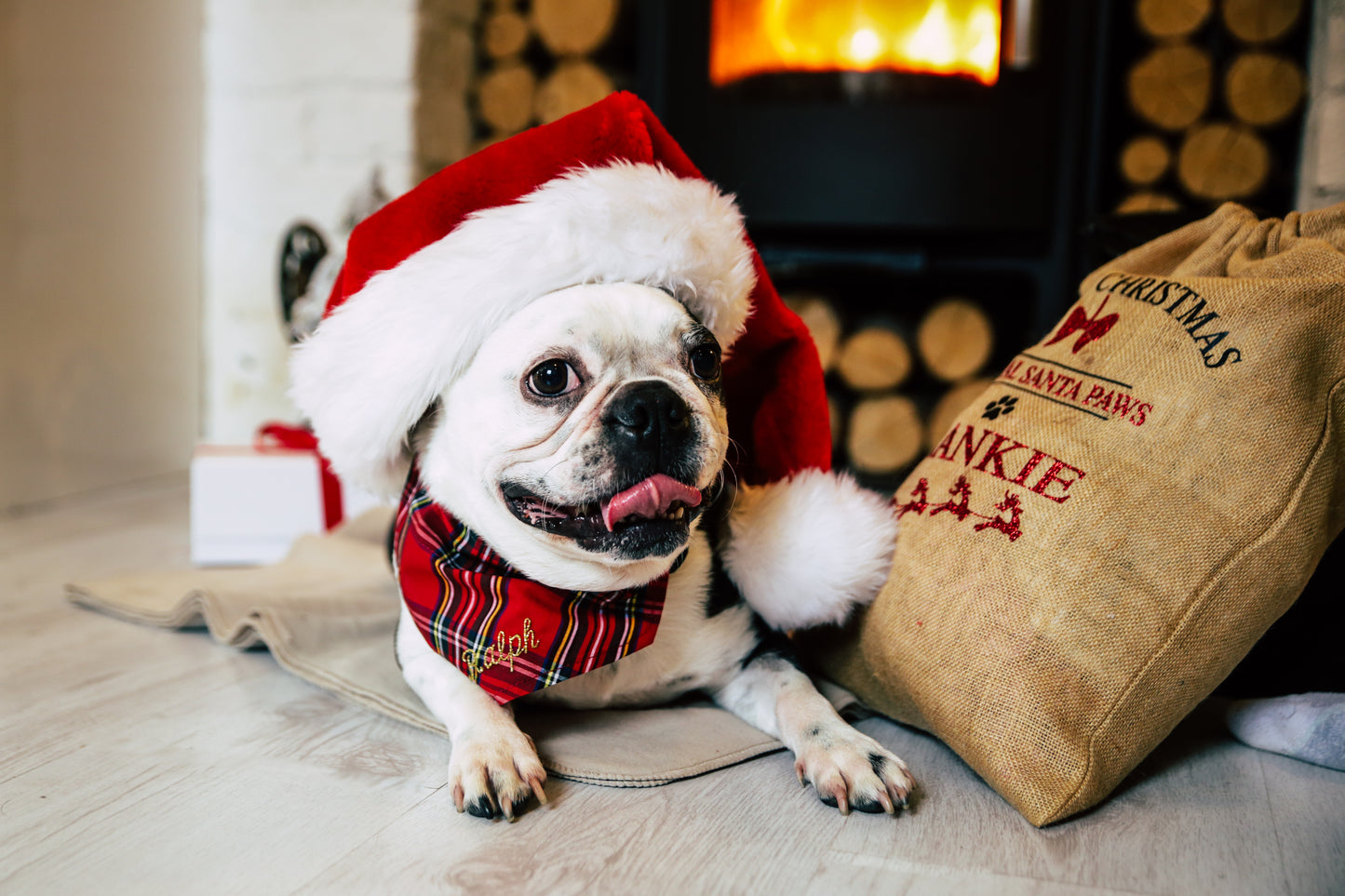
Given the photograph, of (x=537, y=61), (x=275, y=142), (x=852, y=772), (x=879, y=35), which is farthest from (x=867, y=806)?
(x=275, y=142)

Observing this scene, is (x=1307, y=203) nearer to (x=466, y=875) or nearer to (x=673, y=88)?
(x=673, y=88)

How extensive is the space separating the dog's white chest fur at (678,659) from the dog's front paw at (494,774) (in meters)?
0.16

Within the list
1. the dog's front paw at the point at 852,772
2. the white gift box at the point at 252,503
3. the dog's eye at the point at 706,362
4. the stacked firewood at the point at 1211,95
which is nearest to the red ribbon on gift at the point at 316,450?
the white gift box at the point at 252,503

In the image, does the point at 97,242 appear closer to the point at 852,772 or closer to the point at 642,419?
the point at 642,419

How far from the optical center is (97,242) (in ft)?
9.37

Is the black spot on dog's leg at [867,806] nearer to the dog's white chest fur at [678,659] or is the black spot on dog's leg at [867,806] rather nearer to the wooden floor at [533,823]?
the wooden floor at [533,823]

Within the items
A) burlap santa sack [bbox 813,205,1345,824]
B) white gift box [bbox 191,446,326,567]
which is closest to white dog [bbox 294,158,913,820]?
burlap santa sack [bbox 813,205,1345,824]

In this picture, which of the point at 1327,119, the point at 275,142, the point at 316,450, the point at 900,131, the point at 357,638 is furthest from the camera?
the point at 275,142

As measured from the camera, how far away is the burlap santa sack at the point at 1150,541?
1091mm

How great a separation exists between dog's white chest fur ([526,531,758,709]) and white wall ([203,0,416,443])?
1904 millimetres

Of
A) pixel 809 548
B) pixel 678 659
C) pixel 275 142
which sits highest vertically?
pixel 275 142

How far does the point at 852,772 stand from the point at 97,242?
2.65 m

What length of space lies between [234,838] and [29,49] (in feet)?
7.68

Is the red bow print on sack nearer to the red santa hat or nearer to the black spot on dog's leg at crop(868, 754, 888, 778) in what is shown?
the red santa hat
